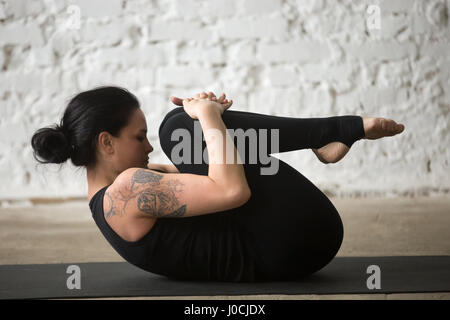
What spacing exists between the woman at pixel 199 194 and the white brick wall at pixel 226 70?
203 centimetres

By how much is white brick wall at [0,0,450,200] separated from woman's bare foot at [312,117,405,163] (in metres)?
1.97

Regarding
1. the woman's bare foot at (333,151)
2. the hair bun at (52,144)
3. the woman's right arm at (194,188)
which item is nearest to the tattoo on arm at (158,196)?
the woman's right arm at (194,188)

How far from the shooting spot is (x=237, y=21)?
331cm

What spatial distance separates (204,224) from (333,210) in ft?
1.00

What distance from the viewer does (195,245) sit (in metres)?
1.20

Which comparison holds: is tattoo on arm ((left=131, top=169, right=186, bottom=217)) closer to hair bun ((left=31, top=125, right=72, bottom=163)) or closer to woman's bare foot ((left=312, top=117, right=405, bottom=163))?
hair bun ((left=31, top=125, right=72, bottom=163))

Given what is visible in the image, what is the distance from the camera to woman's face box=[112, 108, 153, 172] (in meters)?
1.25

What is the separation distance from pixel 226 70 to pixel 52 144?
7.07 ft

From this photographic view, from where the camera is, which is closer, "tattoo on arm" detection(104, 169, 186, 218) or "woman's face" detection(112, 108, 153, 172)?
"tattoo on arm" detection(104, 169, 186, 218)

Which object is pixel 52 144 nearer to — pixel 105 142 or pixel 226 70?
pixel 105 142

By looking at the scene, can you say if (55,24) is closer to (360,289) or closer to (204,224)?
(204,224)

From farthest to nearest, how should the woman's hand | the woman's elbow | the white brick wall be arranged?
the white brick wall, the woman's hand, the woman's elbow

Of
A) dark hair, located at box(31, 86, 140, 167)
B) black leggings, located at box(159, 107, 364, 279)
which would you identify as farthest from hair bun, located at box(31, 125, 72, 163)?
black leggings, located at box(159, 107, 364, 279)

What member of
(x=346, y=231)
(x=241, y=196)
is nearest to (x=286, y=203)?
(x=241, y=196)
